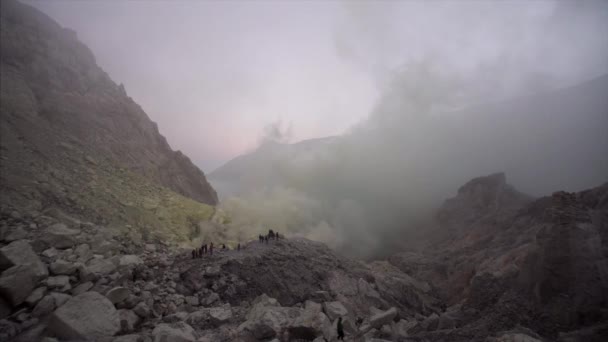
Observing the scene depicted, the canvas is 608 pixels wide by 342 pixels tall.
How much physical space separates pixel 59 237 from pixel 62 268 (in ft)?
8.76

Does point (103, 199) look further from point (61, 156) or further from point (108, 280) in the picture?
point (108, 280)

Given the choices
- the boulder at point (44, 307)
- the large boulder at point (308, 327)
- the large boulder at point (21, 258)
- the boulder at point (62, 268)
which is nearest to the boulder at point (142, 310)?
the boulder at point (44, 307)

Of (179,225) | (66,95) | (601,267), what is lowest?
(601,267)

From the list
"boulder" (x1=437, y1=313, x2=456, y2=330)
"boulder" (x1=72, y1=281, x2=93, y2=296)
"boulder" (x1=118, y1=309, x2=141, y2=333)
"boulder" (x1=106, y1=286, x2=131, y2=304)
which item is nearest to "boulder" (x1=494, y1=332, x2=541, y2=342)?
"boulder" (x1=437, y1=313, x2=456, y2=330)

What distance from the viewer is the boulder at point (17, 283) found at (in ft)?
26.4

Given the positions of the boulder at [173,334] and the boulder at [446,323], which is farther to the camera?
the boulder at [446,323]

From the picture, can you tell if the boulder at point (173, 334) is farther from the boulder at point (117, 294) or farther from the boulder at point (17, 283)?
the boulder at point (17, 283)

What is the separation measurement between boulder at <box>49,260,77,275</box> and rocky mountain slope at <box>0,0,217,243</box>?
5.53 m

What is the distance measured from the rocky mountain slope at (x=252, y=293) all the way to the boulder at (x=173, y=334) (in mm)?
36

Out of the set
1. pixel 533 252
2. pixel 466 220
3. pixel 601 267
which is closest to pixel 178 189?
pixel 533 252

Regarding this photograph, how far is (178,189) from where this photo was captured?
3103 cm

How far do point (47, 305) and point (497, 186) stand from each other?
5665 cm

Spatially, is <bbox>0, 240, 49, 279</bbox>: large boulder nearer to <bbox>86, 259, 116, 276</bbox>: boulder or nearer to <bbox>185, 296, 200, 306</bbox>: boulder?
<bbox>86, 259, 116, 276</bbox>: boulder

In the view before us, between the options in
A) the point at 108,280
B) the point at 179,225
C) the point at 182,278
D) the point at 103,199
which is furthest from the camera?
the point at 179,225
